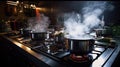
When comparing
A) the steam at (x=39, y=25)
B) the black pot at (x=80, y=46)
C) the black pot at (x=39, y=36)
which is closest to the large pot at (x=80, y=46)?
the black pot at (x=80, y=46)

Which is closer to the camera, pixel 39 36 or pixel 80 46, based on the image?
pixel 80 46

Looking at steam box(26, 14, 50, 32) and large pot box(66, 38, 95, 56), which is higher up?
steam box(26, 14, 50, 32)

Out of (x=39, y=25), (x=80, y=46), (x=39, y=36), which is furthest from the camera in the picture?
(x=39, y=25)

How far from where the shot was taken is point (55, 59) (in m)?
1.05

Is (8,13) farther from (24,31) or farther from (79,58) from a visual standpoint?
(79,58)

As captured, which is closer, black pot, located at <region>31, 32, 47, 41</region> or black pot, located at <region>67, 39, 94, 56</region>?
black pot, located at <region>67, 39, 94, 56</region>

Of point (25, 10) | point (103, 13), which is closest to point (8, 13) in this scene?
point (25, 10)

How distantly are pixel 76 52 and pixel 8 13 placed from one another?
586cm

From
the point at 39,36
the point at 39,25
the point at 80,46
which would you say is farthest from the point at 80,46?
the point at 39,25

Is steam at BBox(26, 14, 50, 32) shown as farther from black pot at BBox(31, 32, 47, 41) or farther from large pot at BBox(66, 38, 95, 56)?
large pot at BBox(66, 38, 95, 56)

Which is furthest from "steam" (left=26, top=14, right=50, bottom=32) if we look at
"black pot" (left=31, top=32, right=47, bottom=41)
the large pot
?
the large pot

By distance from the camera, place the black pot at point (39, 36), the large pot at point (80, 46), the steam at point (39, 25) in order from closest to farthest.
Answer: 1. the large pot at point (80, 46)
2. the black pot at point (39, 36)
3. the steam at point (39, 25)

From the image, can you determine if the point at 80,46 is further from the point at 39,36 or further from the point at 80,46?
the point at 39,36

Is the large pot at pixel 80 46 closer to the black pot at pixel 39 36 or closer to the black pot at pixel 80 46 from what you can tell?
the black pot at pixel 80 46
